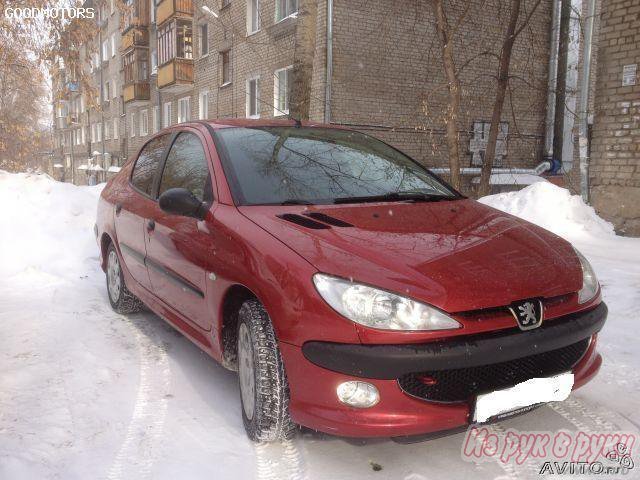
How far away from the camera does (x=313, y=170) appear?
10.5 ft

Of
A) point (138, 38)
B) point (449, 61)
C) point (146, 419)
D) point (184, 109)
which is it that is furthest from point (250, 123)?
point (138, 38)

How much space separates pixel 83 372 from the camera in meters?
3.36

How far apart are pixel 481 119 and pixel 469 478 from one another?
1442cm

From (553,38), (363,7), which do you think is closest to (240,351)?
(363,7)

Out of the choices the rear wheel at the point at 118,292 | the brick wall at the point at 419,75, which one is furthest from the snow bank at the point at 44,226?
the brick wall at the point at 419,75

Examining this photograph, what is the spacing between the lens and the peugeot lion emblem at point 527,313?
2.16 meters

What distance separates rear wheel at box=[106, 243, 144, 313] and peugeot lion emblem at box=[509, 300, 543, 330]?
3169mm

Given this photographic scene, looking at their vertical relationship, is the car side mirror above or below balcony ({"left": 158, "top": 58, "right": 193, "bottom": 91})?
below

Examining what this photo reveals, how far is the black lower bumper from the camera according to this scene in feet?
6.69

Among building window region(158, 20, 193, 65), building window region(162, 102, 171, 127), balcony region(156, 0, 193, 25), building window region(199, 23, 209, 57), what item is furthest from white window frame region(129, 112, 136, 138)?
building window region(199, 23, 209, 57)

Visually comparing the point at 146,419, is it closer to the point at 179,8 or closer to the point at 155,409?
the point at 155,409

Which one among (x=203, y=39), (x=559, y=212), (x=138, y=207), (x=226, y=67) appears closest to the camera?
(x=138, y=207)

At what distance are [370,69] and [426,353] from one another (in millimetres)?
12552

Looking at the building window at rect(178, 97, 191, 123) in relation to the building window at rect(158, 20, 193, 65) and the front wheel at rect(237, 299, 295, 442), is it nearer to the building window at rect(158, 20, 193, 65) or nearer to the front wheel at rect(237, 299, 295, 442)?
the building window at rect(158, 20, 193, 65)
